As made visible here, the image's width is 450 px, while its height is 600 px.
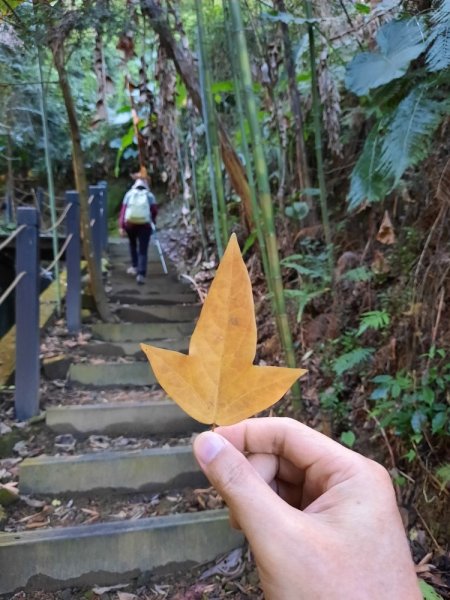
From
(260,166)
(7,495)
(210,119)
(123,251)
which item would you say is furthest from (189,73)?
(123,251)

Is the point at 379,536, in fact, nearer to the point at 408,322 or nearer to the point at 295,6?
the point at 408,322

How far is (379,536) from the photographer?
79cm

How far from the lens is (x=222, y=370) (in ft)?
2.16

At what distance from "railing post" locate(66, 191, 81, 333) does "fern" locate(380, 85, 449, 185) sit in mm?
3335

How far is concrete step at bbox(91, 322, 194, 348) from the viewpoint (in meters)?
4.54

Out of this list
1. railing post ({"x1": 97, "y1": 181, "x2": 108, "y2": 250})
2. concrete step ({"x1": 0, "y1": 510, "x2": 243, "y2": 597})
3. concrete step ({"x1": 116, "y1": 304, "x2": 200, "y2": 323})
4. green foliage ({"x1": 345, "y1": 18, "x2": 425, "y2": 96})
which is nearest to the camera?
green foliage ({"x1": 345, "y1": 18, "x2": 425, "y2": 96})

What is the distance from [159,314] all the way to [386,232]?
106 inches

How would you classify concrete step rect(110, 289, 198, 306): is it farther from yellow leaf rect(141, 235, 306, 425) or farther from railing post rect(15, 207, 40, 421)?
yellow leaf rect(141, 235, 306, 425)

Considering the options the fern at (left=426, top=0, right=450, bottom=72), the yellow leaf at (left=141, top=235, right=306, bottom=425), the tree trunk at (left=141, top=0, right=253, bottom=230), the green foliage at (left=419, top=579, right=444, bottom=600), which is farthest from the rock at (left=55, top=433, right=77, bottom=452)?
the fern at (left=426, top=0, right=450, bottom=72)

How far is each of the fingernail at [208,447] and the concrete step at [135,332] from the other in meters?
3.73

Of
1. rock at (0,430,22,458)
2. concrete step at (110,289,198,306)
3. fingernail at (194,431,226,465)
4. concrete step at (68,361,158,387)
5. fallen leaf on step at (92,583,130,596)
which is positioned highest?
fingernail at (194,431,226,465)

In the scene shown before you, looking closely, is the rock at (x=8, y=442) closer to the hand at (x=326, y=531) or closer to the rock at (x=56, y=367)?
the rock at (x=56, y=367)

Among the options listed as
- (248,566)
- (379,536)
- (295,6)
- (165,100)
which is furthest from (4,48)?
(248,566)

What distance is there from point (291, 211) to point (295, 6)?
4.97 ft
